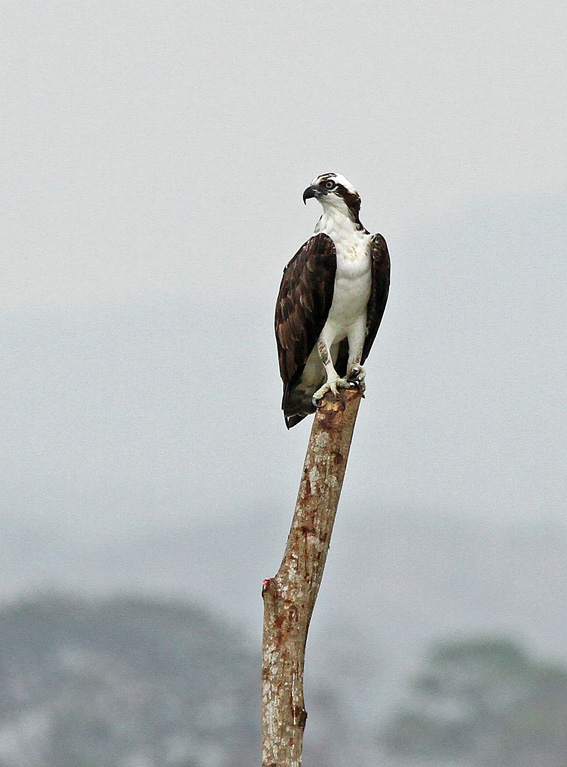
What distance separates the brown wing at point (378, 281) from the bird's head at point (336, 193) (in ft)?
0.71

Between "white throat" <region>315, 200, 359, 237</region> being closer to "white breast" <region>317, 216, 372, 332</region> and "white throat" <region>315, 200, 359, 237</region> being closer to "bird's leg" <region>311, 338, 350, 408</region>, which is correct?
"white breast" <region>317, 216, 372, 332</region>

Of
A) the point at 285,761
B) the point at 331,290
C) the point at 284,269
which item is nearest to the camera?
the point at 285,761

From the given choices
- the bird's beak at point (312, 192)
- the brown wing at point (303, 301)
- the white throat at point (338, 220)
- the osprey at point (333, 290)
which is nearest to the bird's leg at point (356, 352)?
the osprey at point (333, 290)

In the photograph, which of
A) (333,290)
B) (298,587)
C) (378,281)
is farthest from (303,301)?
(298,587)

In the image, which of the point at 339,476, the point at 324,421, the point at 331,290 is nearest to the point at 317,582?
the point at 339,476

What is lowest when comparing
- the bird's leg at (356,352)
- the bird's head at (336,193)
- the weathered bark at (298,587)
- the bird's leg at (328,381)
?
the weathered bark at (298,587)

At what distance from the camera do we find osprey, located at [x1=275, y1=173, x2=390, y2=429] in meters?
5.12

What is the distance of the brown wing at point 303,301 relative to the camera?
509 cm

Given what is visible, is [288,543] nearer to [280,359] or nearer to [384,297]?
[280,359]

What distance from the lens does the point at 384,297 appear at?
17.4 feet

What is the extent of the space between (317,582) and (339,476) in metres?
0.62

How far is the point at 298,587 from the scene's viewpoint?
16.2 ft

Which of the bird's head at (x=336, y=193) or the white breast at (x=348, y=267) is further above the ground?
the bird's head at (x=336, y=193)

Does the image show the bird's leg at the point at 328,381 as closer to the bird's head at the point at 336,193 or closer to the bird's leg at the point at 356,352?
the bird's leg at the point at 356,352
